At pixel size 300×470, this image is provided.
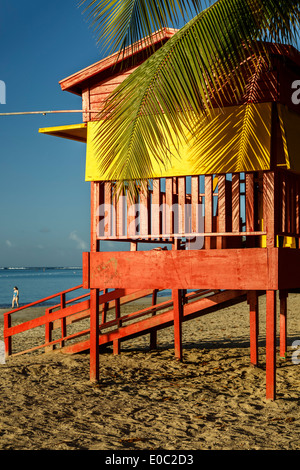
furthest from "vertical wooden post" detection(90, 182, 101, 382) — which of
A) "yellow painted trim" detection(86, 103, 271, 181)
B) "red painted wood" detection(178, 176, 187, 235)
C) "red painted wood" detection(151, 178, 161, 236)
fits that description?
"red painted wood" detection(178, 176, 187, 235)

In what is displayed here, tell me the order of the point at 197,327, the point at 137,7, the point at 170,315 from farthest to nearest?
the point at 197,327 → the point at 170,315 → the point at 137,7

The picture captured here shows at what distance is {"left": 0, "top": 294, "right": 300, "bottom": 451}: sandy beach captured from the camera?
668 cm

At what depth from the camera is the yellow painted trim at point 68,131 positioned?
10500 millimetres

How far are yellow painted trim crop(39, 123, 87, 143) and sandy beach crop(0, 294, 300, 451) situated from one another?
15.3ft

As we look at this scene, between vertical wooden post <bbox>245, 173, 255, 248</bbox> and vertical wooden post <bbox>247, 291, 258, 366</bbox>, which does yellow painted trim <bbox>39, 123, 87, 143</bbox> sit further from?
vertical wooden post <bbox>247, 291, 258, 366</bbox>

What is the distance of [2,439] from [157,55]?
5350 mm

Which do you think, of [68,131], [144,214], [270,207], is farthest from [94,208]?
[270,207]

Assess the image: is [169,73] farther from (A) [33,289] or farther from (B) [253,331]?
(A) [33,289]

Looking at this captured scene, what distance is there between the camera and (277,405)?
8.32 metres

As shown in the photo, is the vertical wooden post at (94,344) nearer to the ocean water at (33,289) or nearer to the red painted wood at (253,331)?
the red painted wood at (253,331)

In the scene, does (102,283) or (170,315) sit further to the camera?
(170,315)
